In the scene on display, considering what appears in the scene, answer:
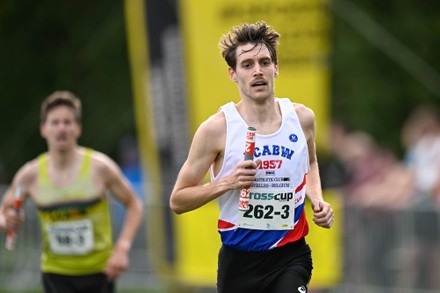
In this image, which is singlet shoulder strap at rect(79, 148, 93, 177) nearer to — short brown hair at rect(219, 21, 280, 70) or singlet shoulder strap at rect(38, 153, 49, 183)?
singlet shoulder strap at rect(38, 153, 49, 183)

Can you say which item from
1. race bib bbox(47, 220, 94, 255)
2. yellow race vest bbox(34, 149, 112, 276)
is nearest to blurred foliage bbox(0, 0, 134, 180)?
yellow race vest bbox(34, 149, 112, 276)

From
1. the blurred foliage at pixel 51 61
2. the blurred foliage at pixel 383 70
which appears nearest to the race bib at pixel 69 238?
the blurred foliage at pixel 51 61

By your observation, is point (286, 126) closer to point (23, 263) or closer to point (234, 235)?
point (234, 235)

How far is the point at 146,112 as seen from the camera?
1650 cm

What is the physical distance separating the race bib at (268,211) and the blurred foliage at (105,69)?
1296cm

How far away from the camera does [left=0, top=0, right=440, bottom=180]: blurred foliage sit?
22.4 m

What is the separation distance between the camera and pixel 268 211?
27.5 ft

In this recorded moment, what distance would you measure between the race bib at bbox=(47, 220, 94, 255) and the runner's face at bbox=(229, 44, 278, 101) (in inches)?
105

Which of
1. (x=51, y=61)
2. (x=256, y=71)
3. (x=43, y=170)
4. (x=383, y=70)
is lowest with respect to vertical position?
(x=43, y=170)

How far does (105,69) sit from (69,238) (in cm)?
1415

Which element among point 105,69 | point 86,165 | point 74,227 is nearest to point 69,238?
point 74,227

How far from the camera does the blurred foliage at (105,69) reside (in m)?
22.4

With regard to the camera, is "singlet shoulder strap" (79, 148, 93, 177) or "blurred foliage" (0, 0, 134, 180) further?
"blurred foliage" (0, 0, 134, 180)

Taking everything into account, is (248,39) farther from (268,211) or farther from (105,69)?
(105,69)
